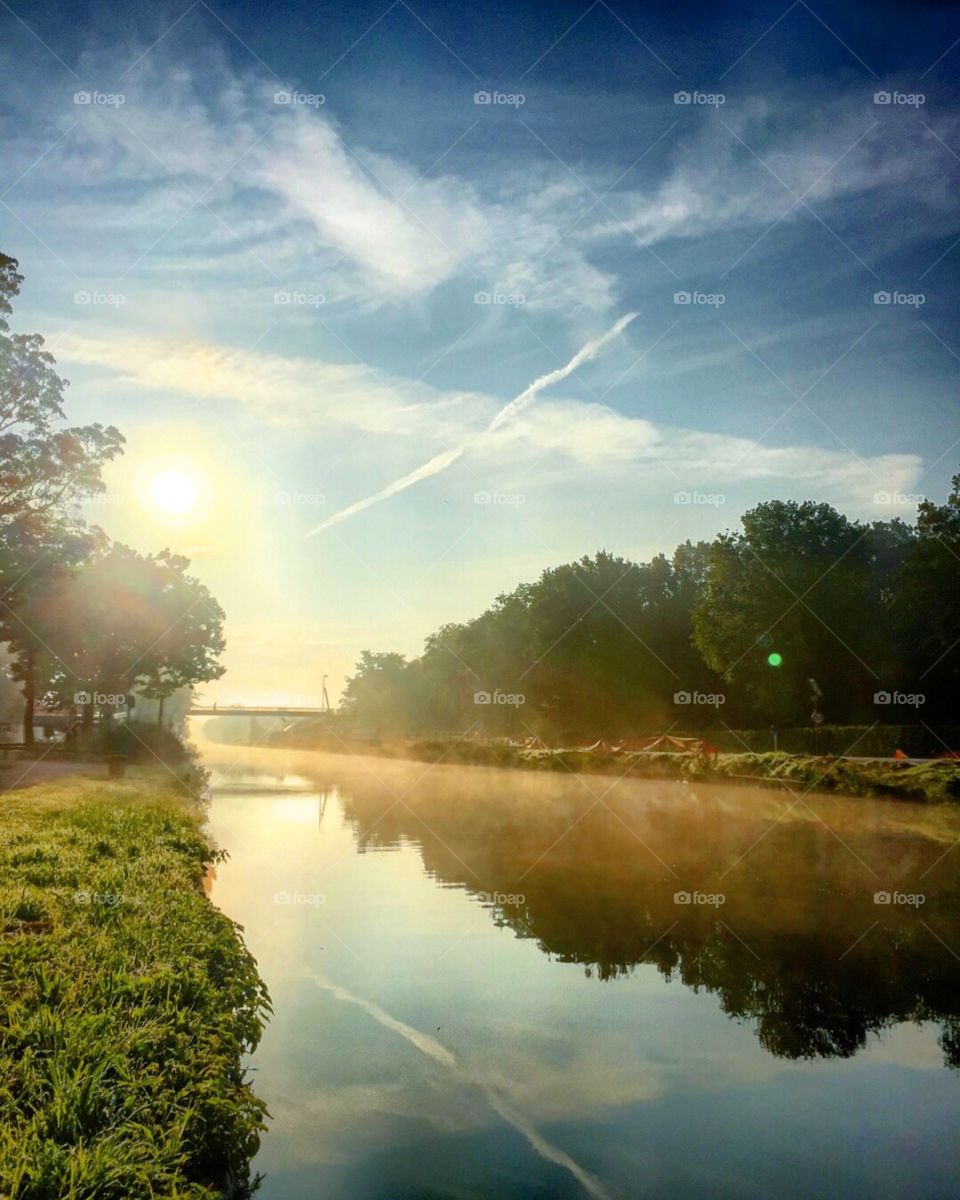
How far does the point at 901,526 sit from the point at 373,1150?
108 meters

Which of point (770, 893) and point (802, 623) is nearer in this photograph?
point (770, 893)

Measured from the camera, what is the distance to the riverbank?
2970 centimetres

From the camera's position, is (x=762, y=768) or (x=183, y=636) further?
(x=183, y=636)

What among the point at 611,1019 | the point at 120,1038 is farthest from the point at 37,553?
the point at 120,1038

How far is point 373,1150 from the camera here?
7.75m

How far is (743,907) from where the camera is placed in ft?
54.6

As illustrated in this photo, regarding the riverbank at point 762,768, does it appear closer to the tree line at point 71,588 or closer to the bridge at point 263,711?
the tree line at point 71,588

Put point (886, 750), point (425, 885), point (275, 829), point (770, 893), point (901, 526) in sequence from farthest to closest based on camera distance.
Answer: point (901, 526) → point (886, 750) → point (275, 829) → point (425, 885) → point (770, 893)

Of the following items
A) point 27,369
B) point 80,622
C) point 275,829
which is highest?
point 27,369

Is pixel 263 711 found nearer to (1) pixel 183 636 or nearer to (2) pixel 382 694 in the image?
(2) pixel 382 694

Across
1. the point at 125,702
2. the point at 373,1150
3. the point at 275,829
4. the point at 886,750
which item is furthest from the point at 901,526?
the point at 373,1150

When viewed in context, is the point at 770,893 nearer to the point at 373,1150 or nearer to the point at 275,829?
the point at 373,1150

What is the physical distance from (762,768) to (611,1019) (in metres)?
31.3

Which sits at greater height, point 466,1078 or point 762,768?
point 762,768
